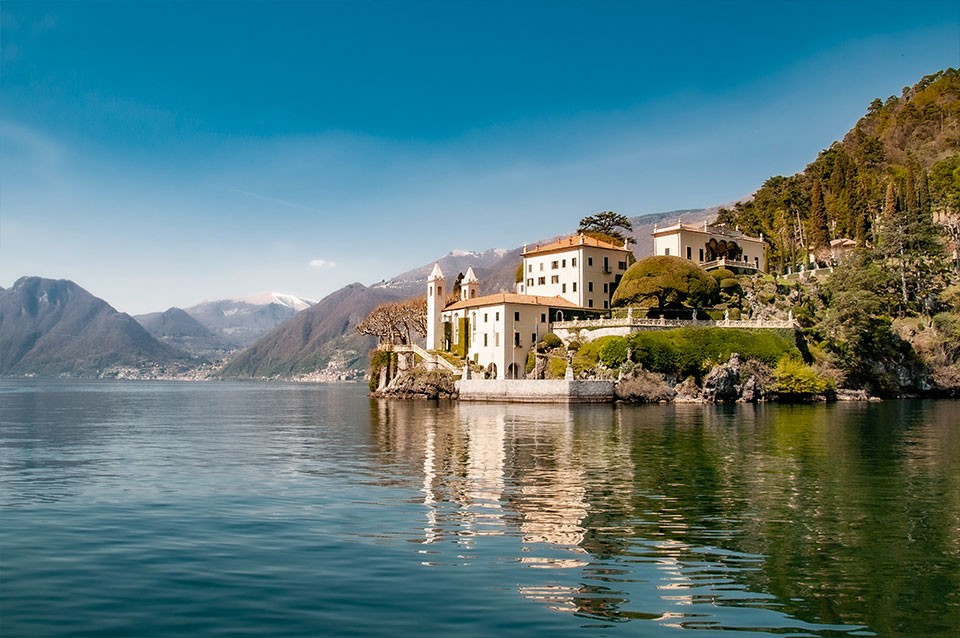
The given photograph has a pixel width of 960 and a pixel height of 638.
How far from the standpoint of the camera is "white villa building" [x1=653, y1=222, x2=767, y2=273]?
316 feet

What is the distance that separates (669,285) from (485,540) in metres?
70.7

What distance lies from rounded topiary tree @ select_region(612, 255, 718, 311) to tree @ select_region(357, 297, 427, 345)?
37022 mm

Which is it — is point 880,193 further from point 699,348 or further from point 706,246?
point 699,348

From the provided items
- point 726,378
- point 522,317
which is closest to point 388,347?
point 522,317

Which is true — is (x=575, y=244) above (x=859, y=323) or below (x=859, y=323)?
above

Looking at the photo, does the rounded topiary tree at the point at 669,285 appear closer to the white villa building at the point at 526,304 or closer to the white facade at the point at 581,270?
the white facade at the point at 581,270

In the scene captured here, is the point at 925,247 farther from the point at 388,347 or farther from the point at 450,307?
the point at 388,347

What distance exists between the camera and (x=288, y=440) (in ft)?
140

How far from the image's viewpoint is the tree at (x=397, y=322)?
111 m

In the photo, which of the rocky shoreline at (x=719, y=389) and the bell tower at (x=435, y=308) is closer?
the rocky shoreline at (x=719, y=389)

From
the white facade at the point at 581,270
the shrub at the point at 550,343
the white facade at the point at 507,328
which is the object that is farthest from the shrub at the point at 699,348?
the white facade at the point at 581,270

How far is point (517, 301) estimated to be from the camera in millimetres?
87500

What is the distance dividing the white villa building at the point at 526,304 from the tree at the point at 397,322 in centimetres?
743

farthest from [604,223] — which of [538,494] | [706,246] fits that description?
[538,494]
